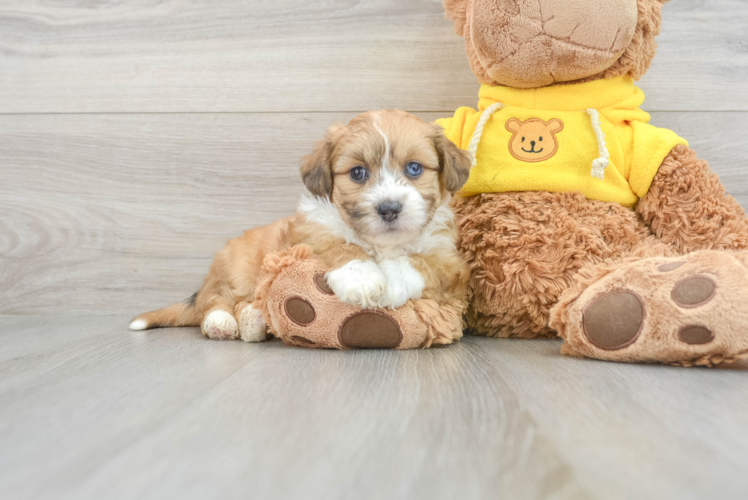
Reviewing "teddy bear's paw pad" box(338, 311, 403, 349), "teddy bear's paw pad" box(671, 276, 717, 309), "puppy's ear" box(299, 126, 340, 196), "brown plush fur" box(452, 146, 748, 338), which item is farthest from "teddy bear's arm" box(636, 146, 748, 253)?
"puppy's ear" box(299, 126, 340, 196)

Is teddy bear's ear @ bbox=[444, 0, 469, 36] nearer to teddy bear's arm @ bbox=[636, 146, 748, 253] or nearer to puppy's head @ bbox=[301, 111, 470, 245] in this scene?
puppy's head @ bbox=[301, 111, 470, 245]

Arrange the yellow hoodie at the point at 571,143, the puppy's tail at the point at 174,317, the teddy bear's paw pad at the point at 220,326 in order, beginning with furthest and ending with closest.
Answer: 1. the puppy's tail at the point at 174,317
2. the teddy bear's paw pad at the point at 220,326
3. the yellow hoodie at the point at 571,143

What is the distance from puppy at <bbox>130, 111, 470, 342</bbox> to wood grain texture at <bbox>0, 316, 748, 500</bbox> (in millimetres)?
244

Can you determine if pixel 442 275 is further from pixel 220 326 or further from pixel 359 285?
pixel 220 326

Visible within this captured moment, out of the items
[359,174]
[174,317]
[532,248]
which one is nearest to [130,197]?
[174,317]

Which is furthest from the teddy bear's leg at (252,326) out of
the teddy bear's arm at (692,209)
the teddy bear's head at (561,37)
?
the teddy bear's arm at (692,209)

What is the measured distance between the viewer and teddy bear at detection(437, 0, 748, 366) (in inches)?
65.9

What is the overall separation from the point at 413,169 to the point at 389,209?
0.71 feet

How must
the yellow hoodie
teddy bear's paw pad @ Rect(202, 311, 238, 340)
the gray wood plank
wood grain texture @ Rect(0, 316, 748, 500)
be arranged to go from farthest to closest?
the gray wood plank → teddy bear's paw pad @ Rect(202, 311, 238, 340) → the yellow hoodie → wood grain texture @ Rect(0, 316, 748, 500)

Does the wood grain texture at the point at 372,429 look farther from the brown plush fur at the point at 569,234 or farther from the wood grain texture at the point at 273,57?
the wood grain texture at the point at 273,57

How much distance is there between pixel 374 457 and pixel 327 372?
1.69 ft

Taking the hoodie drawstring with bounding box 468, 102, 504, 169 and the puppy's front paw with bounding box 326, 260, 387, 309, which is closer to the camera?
the puppy's front paw with bounding box 326, 260, 387, 309

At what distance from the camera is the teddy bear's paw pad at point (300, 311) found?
5.12ft

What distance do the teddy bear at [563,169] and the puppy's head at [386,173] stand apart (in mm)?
181
